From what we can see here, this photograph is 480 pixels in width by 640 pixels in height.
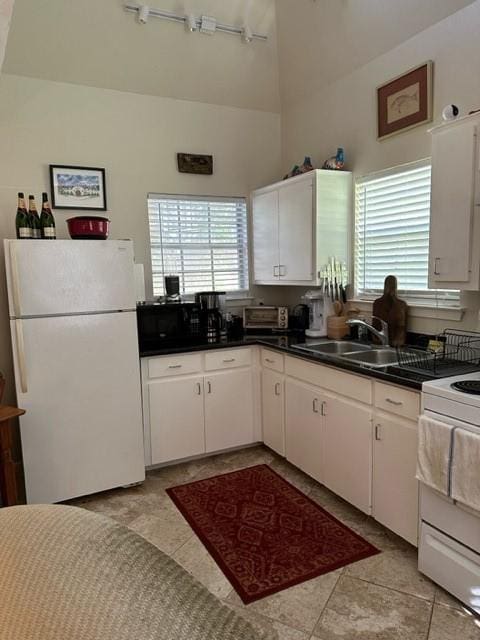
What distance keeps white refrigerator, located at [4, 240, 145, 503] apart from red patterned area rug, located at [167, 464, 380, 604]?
1.86 ft

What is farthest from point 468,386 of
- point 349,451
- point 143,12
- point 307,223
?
point 143,12

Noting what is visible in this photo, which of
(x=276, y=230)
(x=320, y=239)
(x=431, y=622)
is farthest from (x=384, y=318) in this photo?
(x=431, y=622)

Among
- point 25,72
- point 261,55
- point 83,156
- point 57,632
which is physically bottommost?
point 57,632

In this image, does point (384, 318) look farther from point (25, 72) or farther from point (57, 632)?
point (25, 72)

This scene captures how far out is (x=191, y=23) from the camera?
Result: 3059 mm

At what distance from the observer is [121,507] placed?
2.75 metres

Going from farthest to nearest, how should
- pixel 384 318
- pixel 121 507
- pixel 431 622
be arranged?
pixel 384 318 < pixel 121 507 < pixel 431 622

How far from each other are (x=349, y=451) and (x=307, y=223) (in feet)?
5.42

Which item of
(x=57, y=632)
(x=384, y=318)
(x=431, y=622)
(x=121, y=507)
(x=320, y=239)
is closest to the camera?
(x=57, y=632)

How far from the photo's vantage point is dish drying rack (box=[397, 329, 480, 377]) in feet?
7.11

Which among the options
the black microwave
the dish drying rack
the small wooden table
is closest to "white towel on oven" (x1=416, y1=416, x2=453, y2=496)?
the dish drying rack

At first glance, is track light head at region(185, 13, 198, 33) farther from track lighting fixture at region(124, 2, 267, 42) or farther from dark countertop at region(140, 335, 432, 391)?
dark countertop at region(140, 335, 432, 391)

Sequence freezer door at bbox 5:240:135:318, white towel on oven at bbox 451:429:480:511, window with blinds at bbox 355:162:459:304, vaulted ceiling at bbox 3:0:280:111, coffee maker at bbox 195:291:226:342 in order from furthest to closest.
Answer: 1. coffee maker at bbox 195:291:226:342
2. vaulted ceiling at bbox 3:0:280:111
3. window with blinds at bbox 355:162:459:304
4. freezer door at bbox 5:240:135:318
5. white towel on oven at bbox 451:429:480:511

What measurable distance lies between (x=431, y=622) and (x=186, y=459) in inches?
77.4
